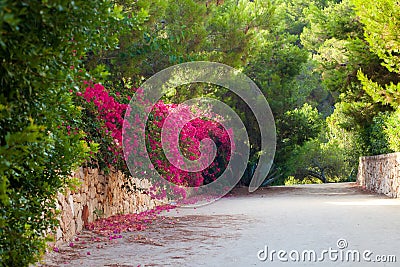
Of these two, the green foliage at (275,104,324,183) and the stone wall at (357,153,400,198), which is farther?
the green foliage at (275,104,324,183)

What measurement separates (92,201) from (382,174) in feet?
31.9

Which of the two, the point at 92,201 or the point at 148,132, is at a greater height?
the point at 148,132

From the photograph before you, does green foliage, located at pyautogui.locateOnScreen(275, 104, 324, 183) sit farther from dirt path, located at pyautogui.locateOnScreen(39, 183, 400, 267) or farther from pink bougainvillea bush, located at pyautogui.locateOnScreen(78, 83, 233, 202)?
dirt path, located at pyautogui.locateOnScreen(39, 183, 400, 267)

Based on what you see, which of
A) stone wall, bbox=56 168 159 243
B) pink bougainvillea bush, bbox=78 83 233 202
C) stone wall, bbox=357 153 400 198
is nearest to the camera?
stone wall, bbox=56 168 159 243

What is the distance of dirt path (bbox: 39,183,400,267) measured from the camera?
17.0 ft

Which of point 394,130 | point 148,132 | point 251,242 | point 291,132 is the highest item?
point 291,132

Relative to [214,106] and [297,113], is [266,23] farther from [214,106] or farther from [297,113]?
[297,113]

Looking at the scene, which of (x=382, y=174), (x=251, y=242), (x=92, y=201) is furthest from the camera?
(x=382, y=174)
